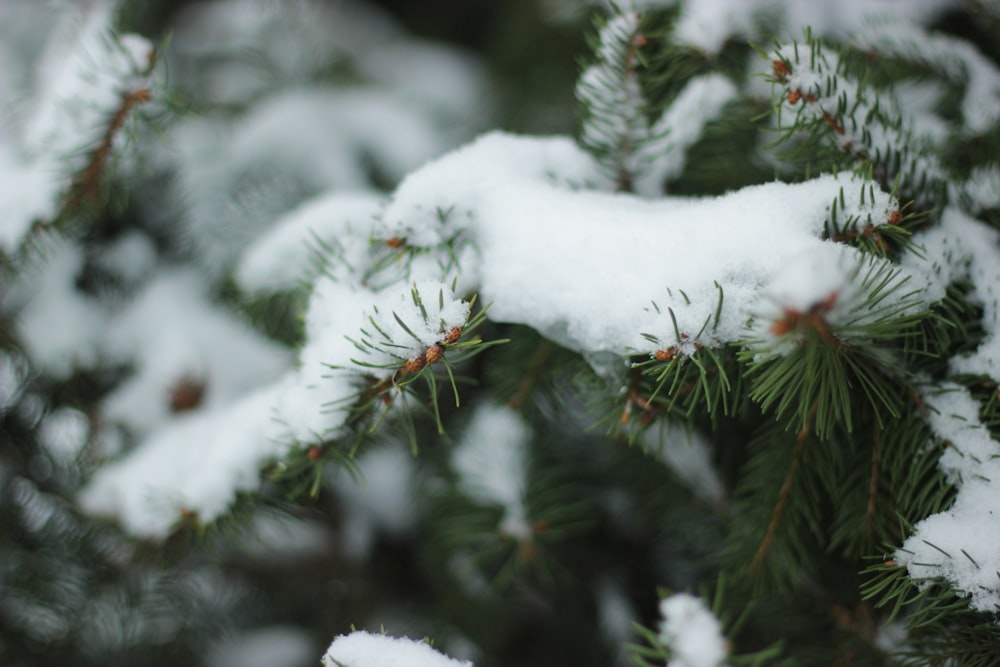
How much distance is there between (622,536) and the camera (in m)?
0.97

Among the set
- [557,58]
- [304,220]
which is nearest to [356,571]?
[304,220]

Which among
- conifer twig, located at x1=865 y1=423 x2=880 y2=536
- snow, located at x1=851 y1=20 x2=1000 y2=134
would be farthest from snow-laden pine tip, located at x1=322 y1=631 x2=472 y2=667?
snow, located at x1=851 y1=20 x2=1000 y2=134

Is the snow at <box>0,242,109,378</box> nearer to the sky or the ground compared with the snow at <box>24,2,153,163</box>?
nearer to the ground

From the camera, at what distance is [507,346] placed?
72 centimetres

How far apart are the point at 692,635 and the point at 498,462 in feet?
1.43

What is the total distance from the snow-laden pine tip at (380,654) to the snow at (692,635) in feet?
0.49

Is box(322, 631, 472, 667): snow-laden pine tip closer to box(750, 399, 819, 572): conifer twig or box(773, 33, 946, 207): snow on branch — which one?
box(750, 399, 819, 572): conifer twig

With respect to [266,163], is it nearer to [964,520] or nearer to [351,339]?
[351,339]

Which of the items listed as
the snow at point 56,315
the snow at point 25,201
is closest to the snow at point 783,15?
the snow at point 25,201

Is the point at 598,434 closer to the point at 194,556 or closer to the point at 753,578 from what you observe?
the point at 753,578

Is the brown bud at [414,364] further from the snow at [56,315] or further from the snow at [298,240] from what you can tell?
the snow at [56,315]

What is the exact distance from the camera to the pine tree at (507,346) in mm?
491

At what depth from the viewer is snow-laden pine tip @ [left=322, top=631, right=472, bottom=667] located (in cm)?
45

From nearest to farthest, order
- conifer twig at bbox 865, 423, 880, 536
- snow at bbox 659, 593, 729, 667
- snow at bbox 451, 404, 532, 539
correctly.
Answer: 1. snow at bbox 659, 593, 729, 667
2. conifer twig at bbox 865, 423, 880, 536
3. snow at bbox 451, 404, 532, 539
